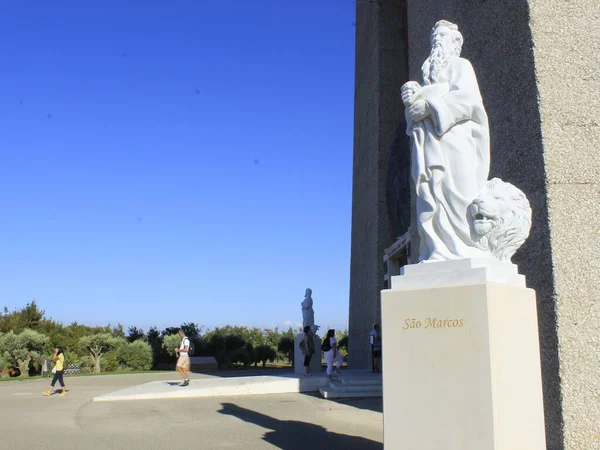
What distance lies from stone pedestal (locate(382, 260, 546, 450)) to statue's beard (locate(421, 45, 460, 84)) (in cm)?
171

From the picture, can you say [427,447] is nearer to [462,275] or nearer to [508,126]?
[462,275]

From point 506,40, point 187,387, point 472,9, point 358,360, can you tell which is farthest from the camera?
point 358,360

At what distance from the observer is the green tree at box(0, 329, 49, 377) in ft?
86.1

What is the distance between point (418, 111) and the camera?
5.02 meters

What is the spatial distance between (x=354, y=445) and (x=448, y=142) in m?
4.29

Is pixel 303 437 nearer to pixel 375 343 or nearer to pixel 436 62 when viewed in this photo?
pixel 436 62

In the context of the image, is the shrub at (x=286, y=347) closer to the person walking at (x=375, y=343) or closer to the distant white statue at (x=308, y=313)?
the distant white statue at (x=308, y=313)

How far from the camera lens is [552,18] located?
23.9 feet

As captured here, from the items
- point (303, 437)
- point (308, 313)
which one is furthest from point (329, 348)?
point (303, 437)

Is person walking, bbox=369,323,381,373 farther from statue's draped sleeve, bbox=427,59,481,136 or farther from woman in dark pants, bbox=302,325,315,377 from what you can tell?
statue's draped sleeve, bbox=427,59,481,136

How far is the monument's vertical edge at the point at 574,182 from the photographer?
6.14m

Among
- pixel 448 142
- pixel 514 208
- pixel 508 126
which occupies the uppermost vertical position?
pixel 508 126

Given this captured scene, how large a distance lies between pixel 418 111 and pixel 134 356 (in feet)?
91.0

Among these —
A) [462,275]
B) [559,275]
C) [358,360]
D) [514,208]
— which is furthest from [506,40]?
[358,360]
